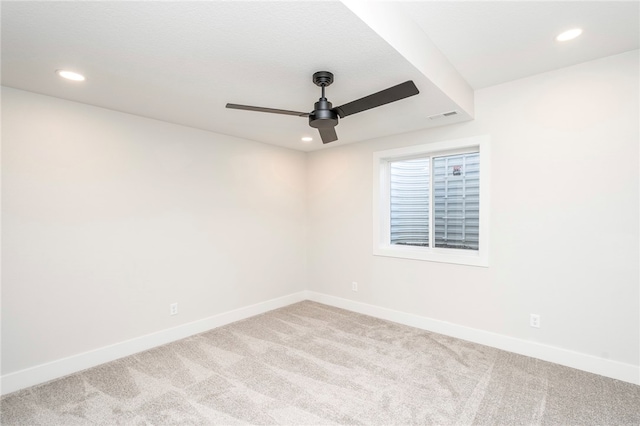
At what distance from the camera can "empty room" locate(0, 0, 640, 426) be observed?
6.41ft

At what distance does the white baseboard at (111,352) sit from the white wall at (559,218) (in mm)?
2348

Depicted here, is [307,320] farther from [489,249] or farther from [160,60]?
[160,60]

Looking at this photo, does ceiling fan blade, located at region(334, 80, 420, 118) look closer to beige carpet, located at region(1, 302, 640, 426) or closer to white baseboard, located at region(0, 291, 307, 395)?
beige carpet, located at region(1, 302, 640, 426)

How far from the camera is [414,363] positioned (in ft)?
9.09

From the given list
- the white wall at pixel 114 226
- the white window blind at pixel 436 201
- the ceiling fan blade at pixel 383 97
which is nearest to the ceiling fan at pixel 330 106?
the ceiling fan blade at pixel 383 97

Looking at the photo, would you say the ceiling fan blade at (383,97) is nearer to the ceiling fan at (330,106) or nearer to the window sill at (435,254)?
the ceiling fan at (330,106)

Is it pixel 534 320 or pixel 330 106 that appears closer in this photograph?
pixel 330 106

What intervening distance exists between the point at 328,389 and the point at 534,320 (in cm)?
202

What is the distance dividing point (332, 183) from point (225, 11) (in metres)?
3.16

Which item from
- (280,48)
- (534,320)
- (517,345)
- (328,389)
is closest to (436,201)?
(534,320)

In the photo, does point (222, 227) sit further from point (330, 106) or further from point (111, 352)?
point (330, 106)

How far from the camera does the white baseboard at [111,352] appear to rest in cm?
243

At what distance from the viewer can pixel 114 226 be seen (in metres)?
2.96

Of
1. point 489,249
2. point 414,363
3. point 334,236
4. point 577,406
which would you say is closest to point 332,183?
point 334,236
